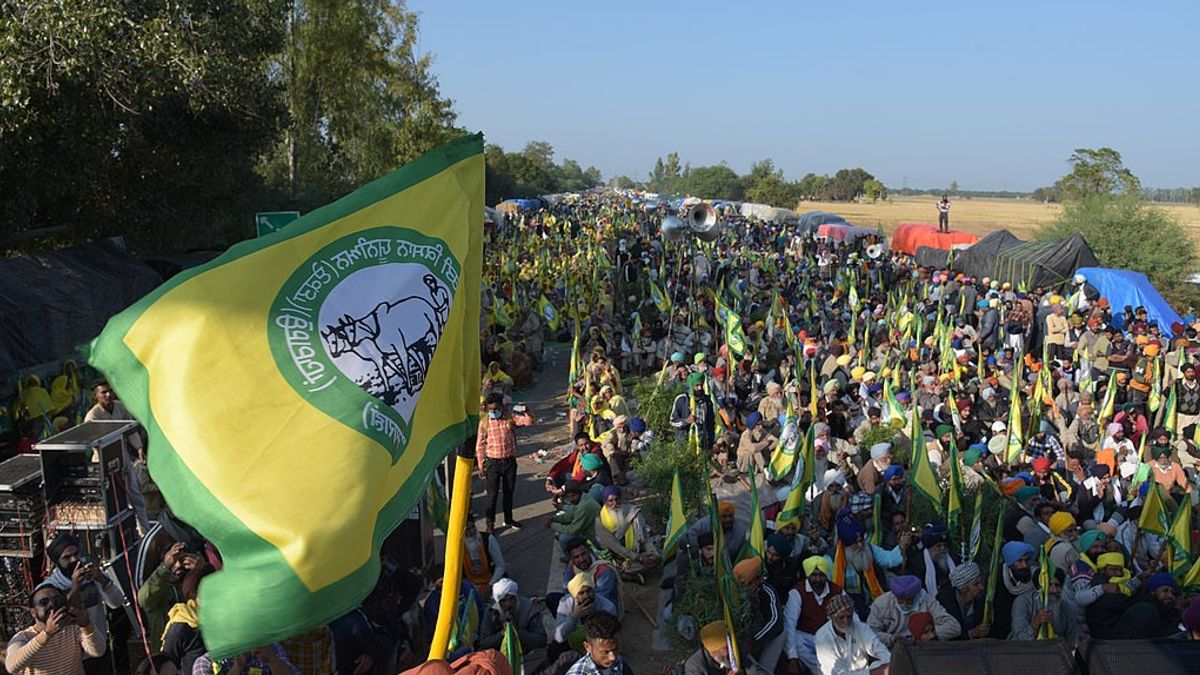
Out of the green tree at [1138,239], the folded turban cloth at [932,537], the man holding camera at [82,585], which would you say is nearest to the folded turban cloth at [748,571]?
the folded turban cloth at [932,537]

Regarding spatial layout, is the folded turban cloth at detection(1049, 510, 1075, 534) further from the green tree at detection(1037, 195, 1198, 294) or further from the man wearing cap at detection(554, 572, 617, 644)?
the green tree at detection(1037, 195, 1198, 294)

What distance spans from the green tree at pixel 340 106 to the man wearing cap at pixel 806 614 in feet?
82.6

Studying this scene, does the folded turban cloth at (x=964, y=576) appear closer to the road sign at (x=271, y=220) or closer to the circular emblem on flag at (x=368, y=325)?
the circular emblem on flag at (x=368, y=325)

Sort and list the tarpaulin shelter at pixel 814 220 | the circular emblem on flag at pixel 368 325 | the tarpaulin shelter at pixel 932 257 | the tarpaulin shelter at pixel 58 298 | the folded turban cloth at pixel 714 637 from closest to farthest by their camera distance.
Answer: the circular emblem on flag at pixel 368 325 → the folded turban cloth at pixel 714 637 → the tarpaulin shelter at pixel 58 298 → the tarpaulin shelter at pixel 932 257 → the tarpaulin shelter at pixel 814 220

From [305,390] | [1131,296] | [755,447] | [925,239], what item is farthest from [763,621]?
[925,239]

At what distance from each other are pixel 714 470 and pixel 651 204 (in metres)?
53.3

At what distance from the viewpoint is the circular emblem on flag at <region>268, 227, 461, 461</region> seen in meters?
3.30

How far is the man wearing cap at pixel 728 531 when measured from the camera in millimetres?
7227

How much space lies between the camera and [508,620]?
5891 millimetres

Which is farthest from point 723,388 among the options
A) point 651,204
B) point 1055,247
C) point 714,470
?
point 651,204

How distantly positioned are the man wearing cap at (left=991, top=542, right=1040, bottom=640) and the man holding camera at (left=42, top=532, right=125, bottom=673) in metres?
5.90

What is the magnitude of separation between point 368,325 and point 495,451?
5.49 metres

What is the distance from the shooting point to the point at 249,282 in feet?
11.4

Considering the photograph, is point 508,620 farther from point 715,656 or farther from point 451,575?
point 451,575
